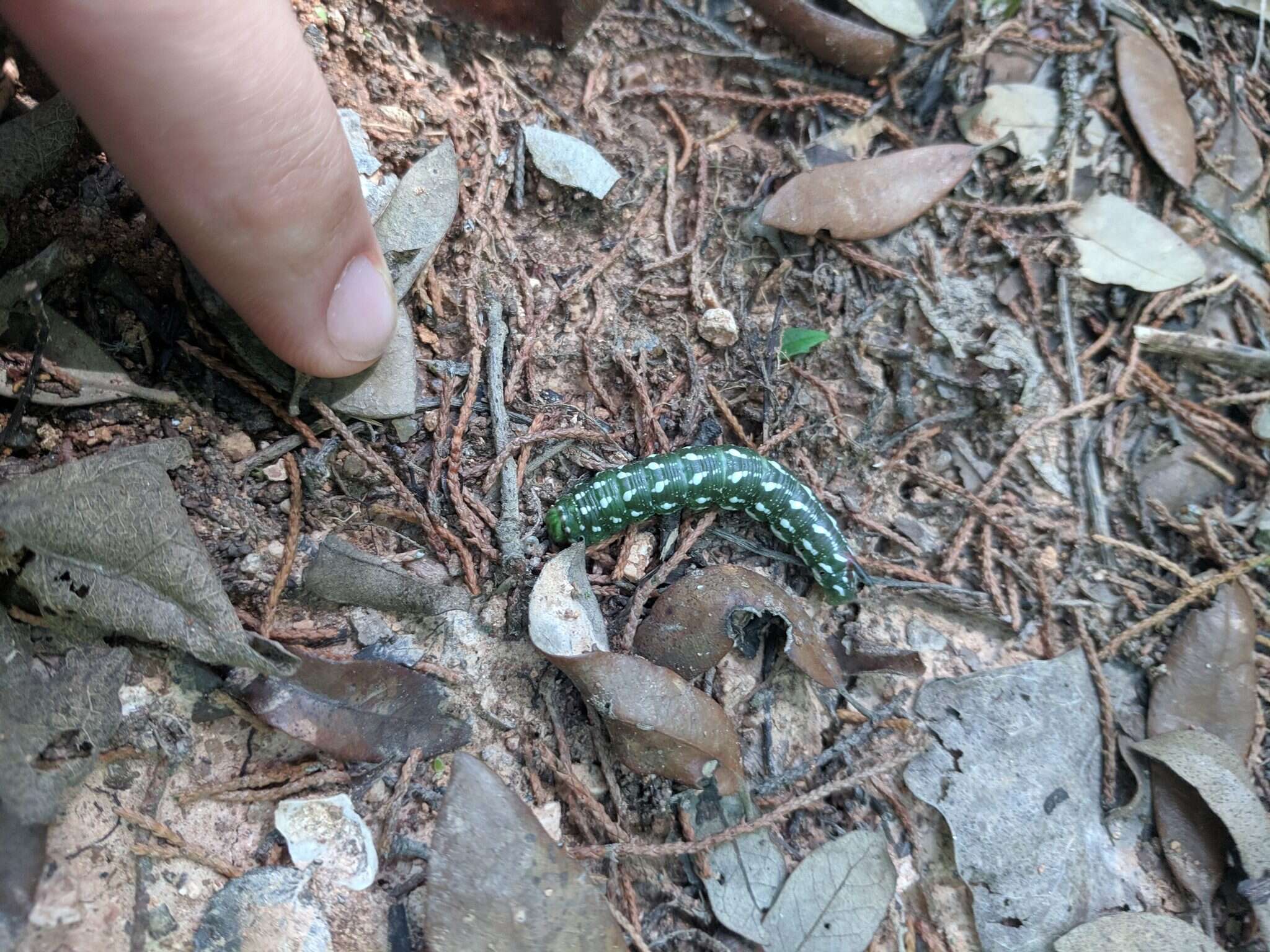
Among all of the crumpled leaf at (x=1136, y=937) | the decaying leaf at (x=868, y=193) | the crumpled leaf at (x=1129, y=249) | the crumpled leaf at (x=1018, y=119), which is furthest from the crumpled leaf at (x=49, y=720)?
the crumpled leaf at (x=1129, y=249)

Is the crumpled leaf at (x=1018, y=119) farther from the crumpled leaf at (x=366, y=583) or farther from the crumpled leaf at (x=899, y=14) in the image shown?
the crumpled leaf at (x=366, y=583)

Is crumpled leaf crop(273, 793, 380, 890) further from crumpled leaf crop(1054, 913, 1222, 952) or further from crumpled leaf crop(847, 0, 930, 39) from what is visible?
crumpled leaf crop(847, 0, 930, 39)

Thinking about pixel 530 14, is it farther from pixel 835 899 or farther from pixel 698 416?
pixel 835 899

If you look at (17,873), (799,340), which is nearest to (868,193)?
(799,340)

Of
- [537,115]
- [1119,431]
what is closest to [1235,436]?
[1119,431]

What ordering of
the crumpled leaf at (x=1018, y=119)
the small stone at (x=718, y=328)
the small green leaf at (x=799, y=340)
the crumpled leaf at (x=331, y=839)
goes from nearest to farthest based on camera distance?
the crumpled leaf at (x=331, y=839)
the small stone at (x=718, y=328)
the small green leaf at (x=799, y=340)
the crumpled leaf at (x=1018, y=119)

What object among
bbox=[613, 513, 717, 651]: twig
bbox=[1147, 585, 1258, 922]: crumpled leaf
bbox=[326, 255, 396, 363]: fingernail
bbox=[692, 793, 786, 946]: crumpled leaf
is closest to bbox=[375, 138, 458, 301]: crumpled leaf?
bbox=[326, 255, 396, 363]: fingernail
